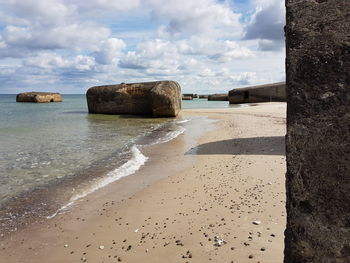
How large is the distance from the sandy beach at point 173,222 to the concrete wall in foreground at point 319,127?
1283 mm

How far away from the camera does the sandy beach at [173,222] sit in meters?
2.89

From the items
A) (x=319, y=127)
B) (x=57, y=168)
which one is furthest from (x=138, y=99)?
(x=319, y=127)

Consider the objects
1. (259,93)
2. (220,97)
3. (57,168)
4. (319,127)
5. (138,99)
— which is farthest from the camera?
(220,97)

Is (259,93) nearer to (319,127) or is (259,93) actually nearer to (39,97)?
(319,127)

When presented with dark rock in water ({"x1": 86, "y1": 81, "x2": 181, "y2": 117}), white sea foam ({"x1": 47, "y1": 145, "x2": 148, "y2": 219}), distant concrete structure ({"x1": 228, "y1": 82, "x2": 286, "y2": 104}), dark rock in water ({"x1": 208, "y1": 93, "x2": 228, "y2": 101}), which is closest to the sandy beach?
white sea foam ({"x1": 47, "y1": 145, "x2": 148, "y2": 219})

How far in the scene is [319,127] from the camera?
55.4 inches

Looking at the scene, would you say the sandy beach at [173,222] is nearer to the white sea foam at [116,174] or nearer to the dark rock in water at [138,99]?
the white sea foam at [116,174]

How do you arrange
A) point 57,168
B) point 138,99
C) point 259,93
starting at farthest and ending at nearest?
point 259,93, point 138,99, point 57,168

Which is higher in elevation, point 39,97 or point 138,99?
point 39,97

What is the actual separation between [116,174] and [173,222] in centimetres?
280

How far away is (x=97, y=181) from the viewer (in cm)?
570

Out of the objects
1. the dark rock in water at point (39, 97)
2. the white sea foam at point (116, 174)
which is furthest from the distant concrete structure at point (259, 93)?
the dark rock in water at point (39, 97)

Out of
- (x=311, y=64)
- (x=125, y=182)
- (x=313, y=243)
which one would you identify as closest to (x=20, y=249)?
(x=125, y=182)

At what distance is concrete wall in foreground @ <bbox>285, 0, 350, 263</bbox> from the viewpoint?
1.36m
